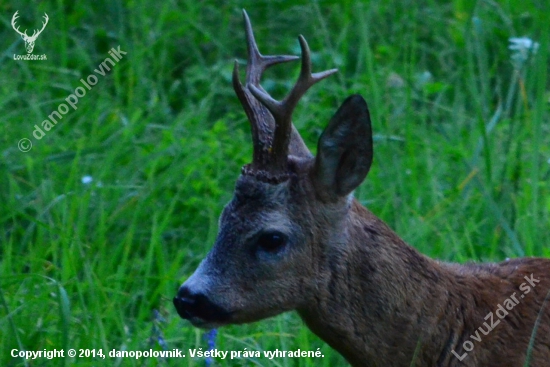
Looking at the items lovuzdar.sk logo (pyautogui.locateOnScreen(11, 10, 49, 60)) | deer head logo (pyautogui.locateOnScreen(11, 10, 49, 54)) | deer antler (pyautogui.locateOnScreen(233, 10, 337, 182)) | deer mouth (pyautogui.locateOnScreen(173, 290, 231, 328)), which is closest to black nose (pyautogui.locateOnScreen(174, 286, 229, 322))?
deer mouth (pyautogui.locateOnScreen(173, 290, 231, 328))

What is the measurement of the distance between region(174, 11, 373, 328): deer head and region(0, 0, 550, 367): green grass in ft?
1.99

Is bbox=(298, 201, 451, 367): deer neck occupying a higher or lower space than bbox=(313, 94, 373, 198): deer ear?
lower

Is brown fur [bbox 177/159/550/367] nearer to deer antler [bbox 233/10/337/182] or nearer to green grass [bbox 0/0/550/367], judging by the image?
deer antler [bbox 233/10/337/182]

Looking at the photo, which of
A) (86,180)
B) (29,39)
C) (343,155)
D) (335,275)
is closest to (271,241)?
(335,275)

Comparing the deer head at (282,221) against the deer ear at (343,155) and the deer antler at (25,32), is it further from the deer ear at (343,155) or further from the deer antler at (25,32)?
the deer antler at (25,32)

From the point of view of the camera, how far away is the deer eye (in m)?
3.31

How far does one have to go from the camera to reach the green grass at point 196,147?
4.15 meters

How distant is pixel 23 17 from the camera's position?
22.7 feet

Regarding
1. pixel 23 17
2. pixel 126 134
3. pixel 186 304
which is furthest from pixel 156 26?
pixel 186 304

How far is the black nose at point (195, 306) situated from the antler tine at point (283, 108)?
18.1 inches

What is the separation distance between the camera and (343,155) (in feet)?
11.1

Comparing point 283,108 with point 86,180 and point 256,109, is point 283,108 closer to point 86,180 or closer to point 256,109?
point 256,109

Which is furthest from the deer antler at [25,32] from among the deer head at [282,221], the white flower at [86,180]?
the deer head at [282,221]

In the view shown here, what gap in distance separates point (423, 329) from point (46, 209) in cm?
187
